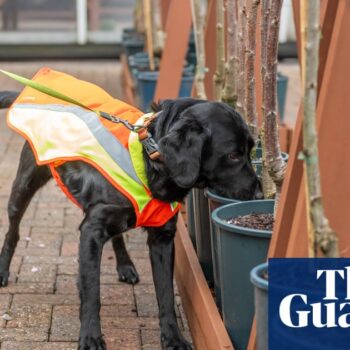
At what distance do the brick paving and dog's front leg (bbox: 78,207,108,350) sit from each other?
226 millimetres

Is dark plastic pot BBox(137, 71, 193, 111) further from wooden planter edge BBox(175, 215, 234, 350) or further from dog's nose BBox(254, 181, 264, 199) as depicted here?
dog's nose BBox(254, 181, 264, 199)

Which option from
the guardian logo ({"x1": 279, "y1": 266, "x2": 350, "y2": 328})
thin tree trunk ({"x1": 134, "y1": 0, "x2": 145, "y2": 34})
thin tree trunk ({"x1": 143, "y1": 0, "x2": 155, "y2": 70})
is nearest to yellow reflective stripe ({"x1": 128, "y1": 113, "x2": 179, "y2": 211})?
the guardian logo ({"x1": 279, "y1": 266, "x2": 350, "y2": 328})

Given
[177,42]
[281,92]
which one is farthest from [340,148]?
[281,92]

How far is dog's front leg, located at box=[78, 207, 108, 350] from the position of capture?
401 cm

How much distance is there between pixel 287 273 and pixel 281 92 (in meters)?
6.33

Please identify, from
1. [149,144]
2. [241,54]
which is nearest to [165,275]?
[149,144]

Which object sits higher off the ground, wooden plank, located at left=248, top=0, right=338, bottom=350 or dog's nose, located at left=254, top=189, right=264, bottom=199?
wooden plank, located at left=248, top=0, right=338, bottom=350

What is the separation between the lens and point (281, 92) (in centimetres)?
910

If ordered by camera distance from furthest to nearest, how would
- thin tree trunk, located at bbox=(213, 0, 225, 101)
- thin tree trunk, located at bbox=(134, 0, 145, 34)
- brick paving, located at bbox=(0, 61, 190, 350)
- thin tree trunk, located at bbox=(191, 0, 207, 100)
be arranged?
thin tree trunk, located at bbox=(134, 0, 145, 34)
thin tree trunk, located at bbox=(191, 0, 207, 100)
thin tree trunk, located at bbox=(213, 0, 225, 101)
brick paving, located at bbox=(0, 61, 190, 350)

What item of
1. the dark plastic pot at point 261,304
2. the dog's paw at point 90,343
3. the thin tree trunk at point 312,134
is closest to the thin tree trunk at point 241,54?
the dog's paw at point 90,343

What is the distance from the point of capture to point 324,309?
113 inches

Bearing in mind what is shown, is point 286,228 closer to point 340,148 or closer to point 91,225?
point 340,148

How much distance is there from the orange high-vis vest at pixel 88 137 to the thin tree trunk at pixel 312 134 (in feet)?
4.97

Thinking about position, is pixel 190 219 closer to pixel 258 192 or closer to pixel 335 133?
pixel 258 192
